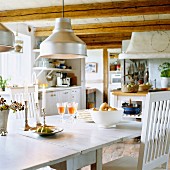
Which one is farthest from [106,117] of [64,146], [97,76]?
[97,76]

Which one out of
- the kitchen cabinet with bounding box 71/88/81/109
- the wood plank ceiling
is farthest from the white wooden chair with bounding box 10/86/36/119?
the kitchen cabinet with bounding box 71/88/81/109

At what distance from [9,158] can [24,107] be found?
2.94ft

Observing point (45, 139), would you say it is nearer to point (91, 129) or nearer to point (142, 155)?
point (91, 129)

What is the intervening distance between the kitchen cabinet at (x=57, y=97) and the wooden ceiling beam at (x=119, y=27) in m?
1.45

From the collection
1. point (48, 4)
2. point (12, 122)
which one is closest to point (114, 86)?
point (48, 4)

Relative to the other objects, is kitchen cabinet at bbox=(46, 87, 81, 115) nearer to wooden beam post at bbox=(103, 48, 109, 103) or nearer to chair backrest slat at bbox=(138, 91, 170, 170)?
wooden beam post at bbox=(103, 48, 109, 103)

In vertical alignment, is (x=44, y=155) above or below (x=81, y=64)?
below

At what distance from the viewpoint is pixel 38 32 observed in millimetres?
7000

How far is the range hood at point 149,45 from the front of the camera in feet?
22.7

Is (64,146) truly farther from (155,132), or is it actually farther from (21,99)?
(21,99)

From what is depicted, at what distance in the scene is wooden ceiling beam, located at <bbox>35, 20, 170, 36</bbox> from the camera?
6.29m

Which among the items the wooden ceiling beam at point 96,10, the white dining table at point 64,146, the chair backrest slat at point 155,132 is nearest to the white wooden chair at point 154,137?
the chair backrest slat at point 155,132

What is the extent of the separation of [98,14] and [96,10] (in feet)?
0.23

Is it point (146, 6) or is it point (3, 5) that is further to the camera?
point (3, 5)
